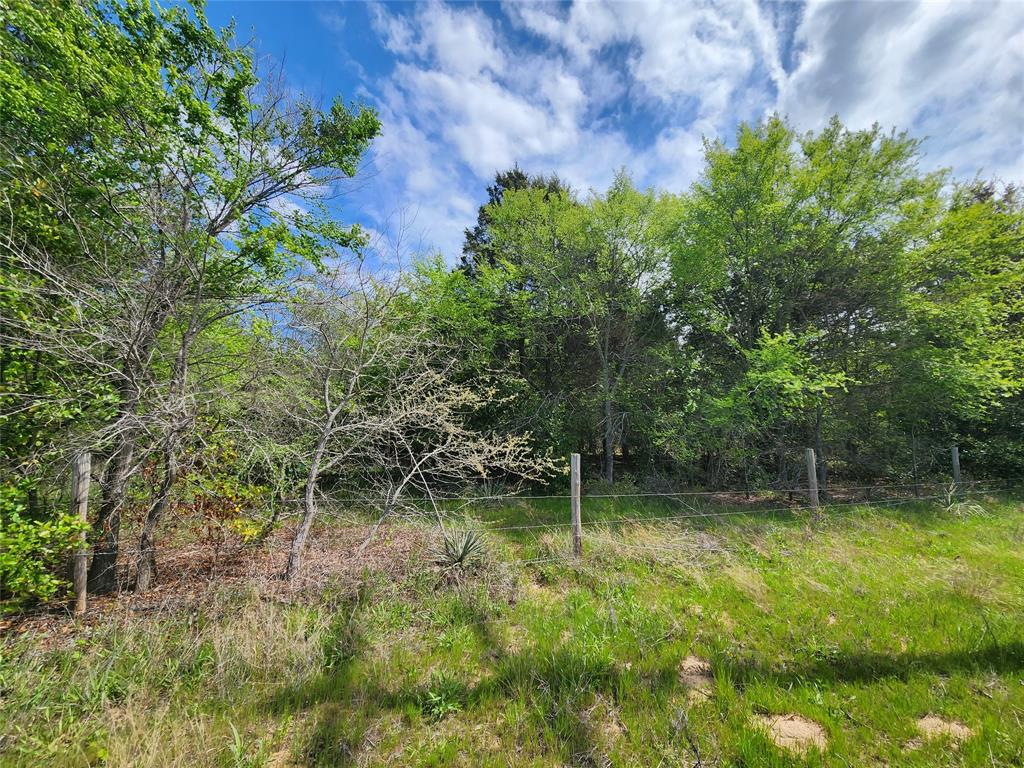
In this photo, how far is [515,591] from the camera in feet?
13.2

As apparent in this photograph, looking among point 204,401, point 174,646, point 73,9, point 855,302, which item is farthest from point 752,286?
point 73,9

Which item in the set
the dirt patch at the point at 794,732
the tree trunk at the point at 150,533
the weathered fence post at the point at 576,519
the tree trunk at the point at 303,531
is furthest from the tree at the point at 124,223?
the dirt patch at the point at 794,732

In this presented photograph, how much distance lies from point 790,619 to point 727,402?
501cm

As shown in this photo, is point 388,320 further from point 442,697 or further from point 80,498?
point 442,697

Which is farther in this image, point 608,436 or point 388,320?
point 608,436

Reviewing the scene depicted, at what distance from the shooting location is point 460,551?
4.24 meters

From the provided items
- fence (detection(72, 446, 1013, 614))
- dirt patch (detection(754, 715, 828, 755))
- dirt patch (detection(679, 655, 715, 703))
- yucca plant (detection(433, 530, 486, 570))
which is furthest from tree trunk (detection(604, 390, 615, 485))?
dirt patch (detection(754, 715, 828, 755))

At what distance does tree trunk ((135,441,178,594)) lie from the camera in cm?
380

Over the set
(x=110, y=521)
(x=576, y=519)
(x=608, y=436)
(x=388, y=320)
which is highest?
(x=388, y=320)

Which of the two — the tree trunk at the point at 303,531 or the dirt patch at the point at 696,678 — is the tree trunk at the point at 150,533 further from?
the dirt patch at the point at 696,678

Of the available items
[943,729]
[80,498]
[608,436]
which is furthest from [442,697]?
[608,436]

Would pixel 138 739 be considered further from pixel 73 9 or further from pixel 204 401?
pixel 73 9

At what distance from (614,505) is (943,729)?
6.02 meters

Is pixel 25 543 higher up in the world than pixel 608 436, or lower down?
lower down
